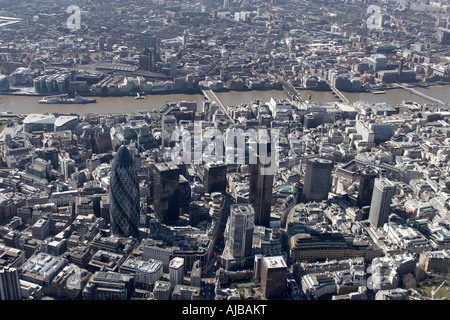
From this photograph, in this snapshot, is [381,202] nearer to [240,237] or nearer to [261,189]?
[261,189]

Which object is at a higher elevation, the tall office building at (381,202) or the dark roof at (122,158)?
the dark roof at (122,158)

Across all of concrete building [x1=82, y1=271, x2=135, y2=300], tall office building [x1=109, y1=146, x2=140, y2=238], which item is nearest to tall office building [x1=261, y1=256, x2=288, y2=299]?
concrete building [x1=82, y1=271, x2=135, y2=300]

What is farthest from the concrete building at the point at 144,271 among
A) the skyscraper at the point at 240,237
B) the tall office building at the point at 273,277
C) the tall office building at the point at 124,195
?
the tall office building at the point at 273,277

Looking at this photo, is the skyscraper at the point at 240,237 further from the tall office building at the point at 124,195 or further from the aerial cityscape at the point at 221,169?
the tall office building at the point at 124,195

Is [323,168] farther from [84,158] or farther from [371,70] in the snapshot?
[371,70]

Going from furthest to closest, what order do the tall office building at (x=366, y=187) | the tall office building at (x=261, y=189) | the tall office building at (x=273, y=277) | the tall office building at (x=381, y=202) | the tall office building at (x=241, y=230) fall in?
the tall office building at (x=366, y=187), the tall office building at (x=381, y=202), the tall office building at (x=261, y=189), the tall office building at (x=241, y=230), the tall office building at (x=273, y=277)

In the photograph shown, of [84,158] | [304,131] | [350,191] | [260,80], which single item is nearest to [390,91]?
[260,80]

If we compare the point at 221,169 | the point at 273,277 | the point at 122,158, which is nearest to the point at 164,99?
the point at 221,169
